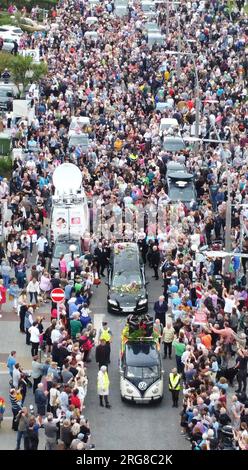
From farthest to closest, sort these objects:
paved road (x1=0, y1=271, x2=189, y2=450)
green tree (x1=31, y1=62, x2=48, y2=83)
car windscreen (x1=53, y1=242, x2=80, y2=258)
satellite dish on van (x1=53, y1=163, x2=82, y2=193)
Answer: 1. green tree (x1=31, y1=62, x2=48, y2=83)
2. satellite dish on van (x1=53, y1=163, x2=82, y2=193)
3. car windscreen (x1=53, y1=242, x2=80, y2=258)
4. paved road (x1=0, y1=271, x2=189, y2=450)

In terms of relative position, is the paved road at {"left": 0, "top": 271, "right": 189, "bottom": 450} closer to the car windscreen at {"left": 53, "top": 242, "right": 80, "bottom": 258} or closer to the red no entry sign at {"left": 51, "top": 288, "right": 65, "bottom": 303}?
the red no entry sign at {"left": 51, "top": 288, "right": 65, "bottom": 303}

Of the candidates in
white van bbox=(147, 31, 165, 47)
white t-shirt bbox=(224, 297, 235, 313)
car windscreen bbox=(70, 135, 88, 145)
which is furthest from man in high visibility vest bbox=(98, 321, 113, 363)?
white van bbox=(147, 31, 165, 47)

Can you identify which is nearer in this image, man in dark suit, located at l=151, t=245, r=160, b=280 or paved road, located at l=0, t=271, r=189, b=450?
paved road, located at l=0, t=271, r=189, b=450

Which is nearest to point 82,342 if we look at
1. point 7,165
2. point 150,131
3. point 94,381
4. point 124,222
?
point 94,381

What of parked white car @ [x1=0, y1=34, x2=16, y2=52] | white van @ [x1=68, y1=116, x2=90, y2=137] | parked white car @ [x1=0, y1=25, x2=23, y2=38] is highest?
white van @ [x1=68, y1=116, x2=90, y2=137]

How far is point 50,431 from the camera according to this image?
35812 mm

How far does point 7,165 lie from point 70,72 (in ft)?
50.3

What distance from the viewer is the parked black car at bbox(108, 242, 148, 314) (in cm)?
4525

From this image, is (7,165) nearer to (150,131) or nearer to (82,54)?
(150,131)

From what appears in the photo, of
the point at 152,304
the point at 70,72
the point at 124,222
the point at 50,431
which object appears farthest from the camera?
the point at 70,72

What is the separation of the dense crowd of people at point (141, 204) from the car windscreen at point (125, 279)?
725 mm

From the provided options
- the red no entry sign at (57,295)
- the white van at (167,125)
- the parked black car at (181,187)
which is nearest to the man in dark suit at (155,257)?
the parked black car at (181,187)

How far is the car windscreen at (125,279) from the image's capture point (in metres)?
45.8

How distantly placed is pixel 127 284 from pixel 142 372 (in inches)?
271
